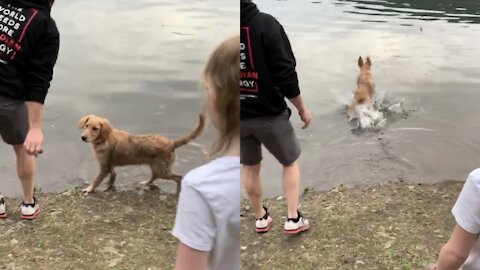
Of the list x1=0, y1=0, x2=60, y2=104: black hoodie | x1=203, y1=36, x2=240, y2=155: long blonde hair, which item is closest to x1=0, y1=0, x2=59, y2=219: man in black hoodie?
x1=0, y1=0, x2=60, y2=104: black hoodie

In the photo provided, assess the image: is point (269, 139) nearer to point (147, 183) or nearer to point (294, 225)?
point (294, 225)

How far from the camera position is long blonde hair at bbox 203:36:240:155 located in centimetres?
45

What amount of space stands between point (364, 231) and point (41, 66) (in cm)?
86

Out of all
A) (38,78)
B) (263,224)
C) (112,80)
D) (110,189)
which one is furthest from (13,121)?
(263,224)

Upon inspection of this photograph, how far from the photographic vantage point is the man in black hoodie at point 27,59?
3.22 ft

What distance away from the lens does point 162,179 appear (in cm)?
113

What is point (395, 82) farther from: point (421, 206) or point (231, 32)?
point (231, 32)

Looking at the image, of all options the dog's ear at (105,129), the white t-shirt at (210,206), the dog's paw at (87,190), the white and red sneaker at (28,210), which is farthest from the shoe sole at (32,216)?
the white t-shirt at (210,206)

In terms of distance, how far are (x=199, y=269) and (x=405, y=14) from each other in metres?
1.34

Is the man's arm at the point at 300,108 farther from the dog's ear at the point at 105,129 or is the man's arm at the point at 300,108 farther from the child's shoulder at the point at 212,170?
the dog's ear at the point at 105,129

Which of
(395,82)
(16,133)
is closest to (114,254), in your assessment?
(16,133)

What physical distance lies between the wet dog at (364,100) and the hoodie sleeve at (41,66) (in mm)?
1033

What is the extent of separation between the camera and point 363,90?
6.13 ft

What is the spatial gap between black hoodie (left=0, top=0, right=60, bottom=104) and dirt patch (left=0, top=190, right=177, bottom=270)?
1.19 ft
